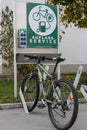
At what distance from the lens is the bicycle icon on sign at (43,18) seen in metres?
10.0

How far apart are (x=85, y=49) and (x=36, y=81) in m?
10.1

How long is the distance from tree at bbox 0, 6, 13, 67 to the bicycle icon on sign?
4.64m

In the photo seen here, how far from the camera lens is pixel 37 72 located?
8.43 meters

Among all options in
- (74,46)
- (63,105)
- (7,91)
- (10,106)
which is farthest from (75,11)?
(63,105)

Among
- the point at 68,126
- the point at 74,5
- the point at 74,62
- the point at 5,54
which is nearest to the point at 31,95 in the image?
the point at 68,126

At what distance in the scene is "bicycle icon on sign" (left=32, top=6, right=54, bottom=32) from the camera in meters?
10.0

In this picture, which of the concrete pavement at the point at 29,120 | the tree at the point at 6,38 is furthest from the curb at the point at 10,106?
the tree at the point at 6,38

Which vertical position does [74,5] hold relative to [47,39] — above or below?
above

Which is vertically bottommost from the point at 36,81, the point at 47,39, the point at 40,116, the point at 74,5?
the point at 40,116

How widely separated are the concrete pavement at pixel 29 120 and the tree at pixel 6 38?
5.85m

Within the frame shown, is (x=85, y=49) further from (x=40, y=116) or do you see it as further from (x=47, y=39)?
(x=40, y=116)

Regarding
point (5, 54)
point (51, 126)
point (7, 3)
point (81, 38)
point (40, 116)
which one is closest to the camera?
point (51, 126)

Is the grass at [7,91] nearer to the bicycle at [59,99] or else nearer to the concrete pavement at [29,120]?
the concrete pavement at [29,120]

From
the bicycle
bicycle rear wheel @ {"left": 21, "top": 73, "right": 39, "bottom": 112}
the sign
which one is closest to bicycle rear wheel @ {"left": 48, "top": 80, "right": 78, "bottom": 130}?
the bicycle
